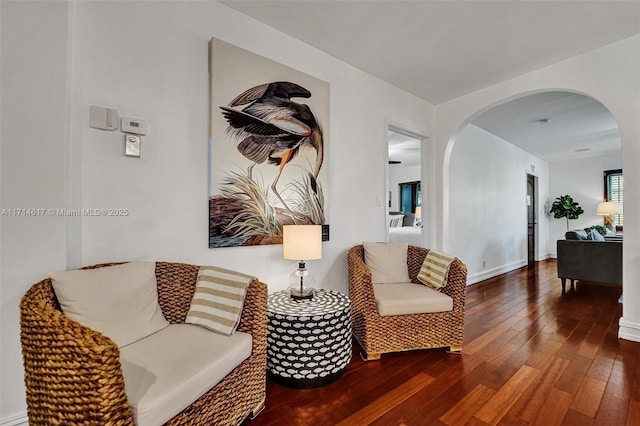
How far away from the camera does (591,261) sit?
149 inches

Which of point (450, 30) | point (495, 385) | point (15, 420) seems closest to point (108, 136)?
point (15, 420)

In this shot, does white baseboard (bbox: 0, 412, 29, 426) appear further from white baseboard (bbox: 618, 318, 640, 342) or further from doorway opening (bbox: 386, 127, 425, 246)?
doorway opening (bbox: 386, 127, 425, 246)

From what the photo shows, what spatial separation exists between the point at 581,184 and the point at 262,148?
8446 mm

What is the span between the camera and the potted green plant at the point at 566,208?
702cm

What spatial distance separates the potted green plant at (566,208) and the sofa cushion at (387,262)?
680cm

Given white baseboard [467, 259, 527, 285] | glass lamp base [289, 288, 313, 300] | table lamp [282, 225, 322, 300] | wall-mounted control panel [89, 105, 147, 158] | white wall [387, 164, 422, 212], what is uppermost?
white wall [387, 164, 422, 212]

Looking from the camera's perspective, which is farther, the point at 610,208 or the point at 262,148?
the point at 610,208

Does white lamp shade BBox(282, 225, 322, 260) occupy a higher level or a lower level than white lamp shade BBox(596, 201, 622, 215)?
lower

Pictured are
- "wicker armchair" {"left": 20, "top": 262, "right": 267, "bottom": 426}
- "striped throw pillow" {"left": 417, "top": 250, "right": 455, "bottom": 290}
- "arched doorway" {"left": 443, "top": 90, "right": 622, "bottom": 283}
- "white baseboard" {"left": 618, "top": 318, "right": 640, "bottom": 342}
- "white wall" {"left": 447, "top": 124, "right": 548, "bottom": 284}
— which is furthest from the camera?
"white wall" {"left": 447, "top": 124, "right": 548, "bottom": 284}

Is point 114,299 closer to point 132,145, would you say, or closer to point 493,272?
point 132,145

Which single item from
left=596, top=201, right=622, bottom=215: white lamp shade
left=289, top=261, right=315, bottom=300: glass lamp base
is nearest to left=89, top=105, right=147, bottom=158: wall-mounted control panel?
left=289, top=261, right=315, bottom=300: glass lamp base

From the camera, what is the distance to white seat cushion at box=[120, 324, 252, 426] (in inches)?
39.5

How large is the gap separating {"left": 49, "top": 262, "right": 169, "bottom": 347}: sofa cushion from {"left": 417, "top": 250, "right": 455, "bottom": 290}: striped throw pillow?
195cm

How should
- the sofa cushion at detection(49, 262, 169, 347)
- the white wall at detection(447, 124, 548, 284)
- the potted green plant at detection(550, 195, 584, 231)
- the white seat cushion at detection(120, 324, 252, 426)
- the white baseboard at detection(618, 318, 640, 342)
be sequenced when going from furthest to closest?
1. the potted green plant at detection(550, 195, 584, 231)
2. the white wall at detection(447, 124, 548, 284)
3. the white baseboard at detection(618, 318, 640, 342)
4. the sofa cushion at detection(49, 262, 169, 347)
5. the white seat cushion at detection(120, 324, 252, 426)
